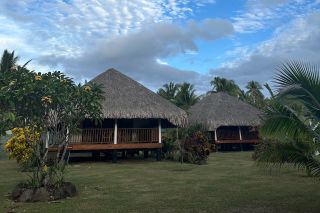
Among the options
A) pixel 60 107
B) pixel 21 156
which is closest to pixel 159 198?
pixel 60 107

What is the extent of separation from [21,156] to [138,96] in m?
7.27

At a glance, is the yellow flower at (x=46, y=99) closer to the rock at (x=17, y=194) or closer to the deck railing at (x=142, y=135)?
the rock at (x=17, y=194)

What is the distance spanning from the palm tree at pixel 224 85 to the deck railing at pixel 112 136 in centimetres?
2376

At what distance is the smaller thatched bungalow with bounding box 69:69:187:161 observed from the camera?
55.4 feet

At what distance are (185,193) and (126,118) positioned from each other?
9061 millimetres

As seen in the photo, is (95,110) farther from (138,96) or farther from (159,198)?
(138,96)

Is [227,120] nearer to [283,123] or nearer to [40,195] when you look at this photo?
[40,195]

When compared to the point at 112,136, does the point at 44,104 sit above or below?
above

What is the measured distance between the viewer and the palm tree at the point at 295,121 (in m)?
5.40

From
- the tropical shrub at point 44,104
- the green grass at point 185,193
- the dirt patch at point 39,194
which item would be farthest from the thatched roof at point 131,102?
the dirt patch at point 39,194

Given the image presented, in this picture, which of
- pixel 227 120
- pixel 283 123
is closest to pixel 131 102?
pixel 227 120

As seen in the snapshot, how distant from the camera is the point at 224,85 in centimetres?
4047

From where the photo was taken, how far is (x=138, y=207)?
7004 mm

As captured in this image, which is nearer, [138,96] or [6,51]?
[138,96]
